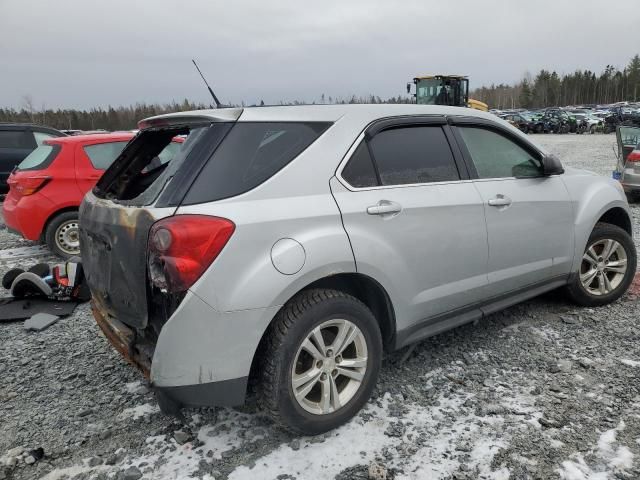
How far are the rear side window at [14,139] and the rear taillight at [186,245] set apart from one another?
1043 cm

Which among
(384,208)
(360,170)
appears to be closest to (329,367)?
(384,208)

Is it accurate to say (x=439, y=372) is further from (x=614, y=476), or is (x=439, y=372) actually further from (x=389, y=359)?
(x=614, y=476)

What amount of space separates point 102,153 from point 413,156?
5.12m

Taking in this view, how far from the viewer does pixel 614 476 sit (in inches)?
89.2

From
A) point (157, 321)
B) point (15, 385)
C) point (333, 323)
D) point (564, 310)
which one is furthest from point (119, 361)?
point (564, 310)

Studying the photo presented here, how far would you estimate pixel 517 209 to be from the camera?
337 cm

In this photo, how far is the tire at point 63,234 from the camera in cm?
638

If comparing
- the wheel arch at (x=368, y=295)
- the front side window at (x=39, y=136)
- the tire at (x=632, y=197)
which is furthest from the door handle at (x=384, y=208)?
the front side window at (x=39, y=136)

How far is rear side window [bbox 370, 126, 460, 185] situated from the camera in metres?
2.85

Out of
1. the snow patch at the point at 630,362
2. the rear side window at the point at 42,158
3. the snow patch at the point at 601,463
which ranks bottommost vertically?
the snow patch at the point at 601,463

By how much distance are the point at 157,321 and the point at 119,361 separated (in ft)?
4.76

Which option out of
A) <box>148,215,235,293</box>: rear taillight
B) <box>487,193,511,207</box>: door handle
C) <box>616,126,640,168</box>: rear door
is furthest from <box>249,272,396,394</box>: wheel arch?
<box>616,126,640,168</box>: rear door

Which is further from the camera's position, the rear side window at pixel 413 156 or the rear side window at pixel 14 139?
the rear side window at pixel 14 139

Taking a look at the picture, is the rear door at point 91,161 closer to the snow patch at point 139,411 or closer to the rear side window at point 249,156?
the snow patch at point 139,411
